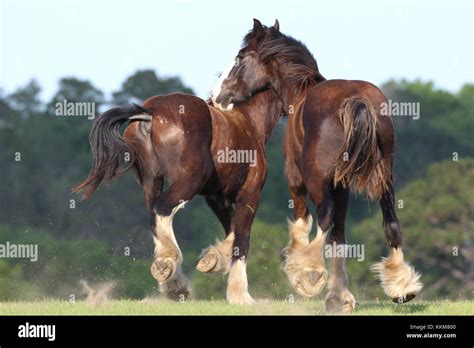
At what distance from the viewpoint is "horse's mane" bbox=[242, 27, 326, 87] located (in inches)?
421

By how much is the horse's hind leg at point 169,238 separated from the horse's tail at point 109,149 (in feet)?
1.49

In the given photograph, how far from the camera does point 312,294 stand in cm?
910

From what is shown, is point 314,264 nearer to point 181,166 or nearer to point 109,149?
point 181,166

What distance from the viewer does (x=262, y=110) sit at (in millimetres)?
11188

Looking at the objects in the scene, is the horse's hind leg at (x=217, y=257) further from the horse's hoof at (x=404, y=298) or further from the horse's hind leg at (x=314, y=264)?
the horse's hoof at (x=404, y=298)

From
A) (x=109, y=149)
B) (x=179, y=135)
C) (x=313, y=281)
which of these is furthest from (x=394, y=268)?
(x=109, y=149)

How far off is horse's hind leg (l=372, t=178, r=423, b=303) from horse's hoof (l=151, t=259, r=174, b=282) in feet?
5.69

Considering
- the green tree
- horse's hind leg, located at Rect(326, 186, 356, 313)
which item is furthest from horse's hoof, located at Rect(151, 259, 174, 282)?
the green tree

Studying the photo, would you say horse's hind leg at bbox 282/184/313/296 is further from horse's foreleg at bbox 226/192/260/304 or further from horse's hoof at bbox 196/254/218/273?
horse's hoof at bbox 196/254/218/273

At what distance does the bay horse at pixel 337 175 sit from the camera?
360 inches

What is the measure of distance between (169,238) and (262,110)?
2024mm

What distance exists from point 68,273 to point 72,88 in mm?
26138

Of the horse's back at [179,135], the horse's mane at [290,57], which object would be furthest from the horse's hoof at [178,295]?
the horse's mane at [290,57]
